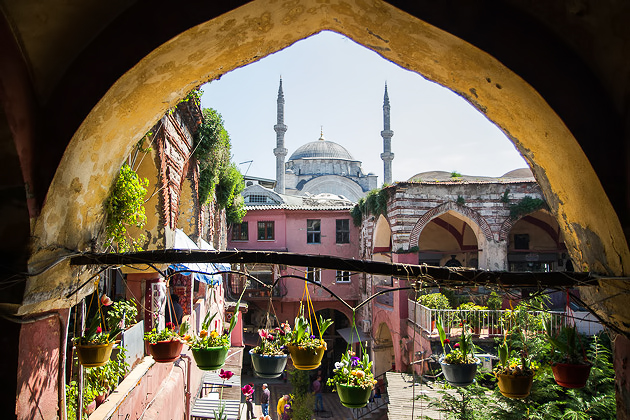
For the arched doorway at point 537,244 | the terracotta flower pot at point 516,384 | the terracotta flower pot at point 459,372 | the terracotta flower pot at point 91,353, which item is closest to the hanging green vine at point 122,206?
the terracotta flower pot at point 91,353

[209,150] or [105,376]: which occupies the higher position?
[209,150]

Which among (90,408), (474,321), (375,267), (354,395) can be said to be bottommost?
(474,321)

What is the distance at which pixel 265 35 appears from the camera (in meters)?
3.61

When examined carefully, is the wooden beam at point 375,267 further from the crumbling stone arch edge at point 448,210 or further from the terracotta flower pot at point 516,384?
the crumbling stone arch edge at point 448,210

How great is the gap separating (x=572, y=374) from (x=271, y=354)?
8.25 ft

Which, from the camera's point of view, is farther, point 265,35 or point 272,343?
point 272,343

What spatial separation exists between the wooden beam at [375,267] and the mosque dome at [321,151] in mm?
44075

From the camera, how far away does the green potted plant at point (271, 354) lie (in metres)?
4.65

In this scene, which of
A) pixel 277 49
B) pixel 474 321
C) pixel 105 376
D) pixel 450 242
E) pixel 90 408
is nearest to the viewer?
pixel 277 49

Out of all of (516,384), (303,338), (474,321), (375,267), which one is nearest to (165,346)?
(303,338)

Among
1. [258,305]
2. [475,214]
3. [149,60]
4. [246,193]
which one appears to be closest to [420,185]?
[475,214]

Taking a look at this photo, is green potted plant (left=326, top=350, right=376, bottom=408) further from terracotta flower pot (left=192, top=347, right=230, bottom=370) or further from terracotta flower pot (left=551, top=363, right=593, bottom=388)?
terracotta flower pot (left=551, top=363, right=593, bottom=388)

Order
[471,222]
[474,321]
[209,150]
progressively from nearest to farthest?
[209,150]
[474,321]
[471,222]

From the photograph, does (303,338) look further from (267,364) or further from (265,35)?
(265,35)
